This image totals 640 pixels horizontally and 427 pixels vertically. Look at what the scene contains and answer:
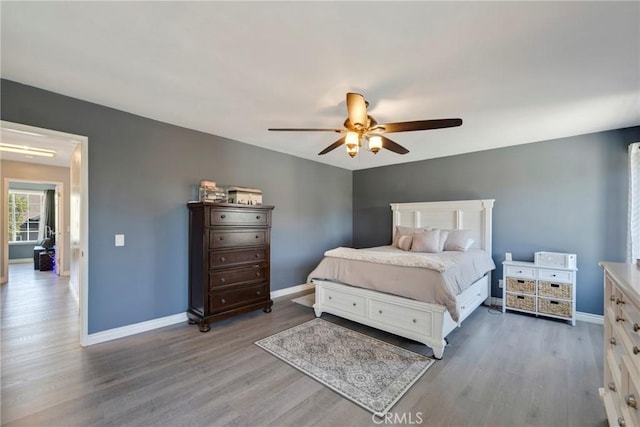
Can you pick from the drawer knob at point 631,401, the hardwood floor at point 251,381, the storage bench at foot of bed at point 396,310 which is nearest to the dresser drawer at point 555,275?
the hardwood floor at point 251,381

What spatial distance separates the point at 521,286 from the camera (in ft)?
12.0

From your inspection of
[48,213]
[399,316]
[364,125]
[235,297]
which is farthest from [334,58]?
[48,213]

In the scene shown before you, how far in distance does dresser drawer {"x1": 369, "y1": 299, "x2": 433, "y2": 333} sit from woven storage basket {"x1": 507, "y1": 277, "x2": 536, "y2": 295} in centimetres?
196

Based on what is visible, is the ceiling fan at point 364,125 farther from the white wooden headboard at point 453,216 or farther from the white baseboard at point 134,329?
the white baseboard at point 134,329

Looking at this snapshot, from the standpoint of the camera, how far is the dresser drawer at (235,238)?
319 cm

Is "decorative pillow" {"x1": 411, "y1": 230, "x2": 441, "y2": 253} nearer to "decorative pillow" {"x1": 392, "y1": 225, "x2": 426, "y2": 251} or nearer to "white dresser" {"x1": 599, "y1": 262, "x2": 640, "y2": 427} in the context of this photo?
"decorative pillow" {"x1": 392, "y1": 225, "x2": 426, "y2": 251}

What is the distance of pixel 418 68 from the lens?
2.06m

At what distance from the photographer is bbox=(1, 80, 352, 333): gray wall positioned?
268 cm

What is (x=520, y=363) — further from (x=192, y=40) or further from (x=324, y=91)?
(x=192, y=40)

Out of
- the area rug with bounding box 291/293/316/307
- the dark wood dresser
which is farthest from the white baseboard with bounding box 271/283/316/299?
the dark wood dresser

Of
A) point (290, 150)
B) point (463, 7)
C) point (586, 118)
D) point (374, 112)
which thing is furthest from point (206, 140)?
point (586, 118)

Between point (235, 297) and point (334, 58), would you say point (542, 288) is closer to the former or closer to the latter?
point (334, 58)

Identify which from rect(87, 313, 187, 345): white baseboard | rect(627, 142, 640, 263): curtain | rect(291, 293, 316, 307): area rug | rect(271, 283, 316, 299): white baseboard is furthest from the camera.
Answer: rect(271, 283, 316, 299): white baseboard

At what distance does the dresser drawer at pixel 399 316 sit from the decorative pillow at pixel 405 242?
1.58m
